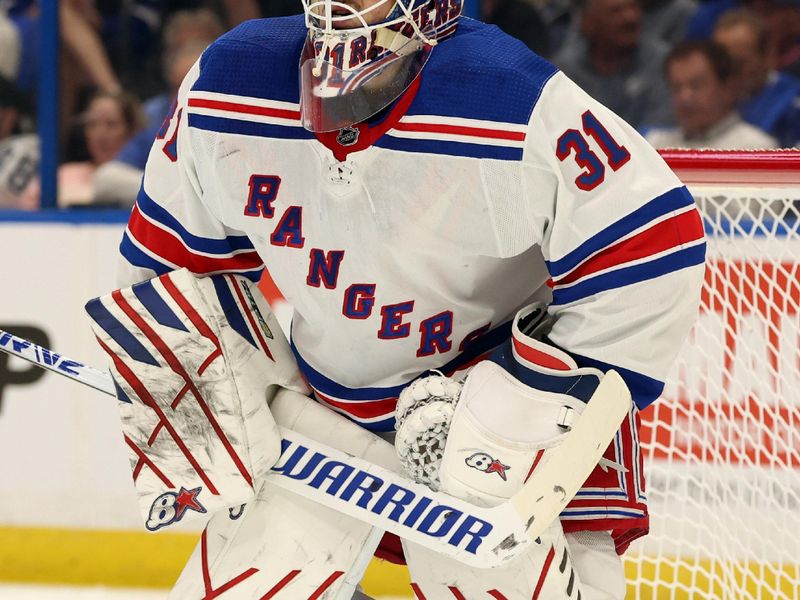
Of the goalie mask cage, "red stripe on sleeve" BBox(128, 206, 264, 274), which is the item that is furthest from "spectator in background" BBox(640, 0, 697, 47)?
"red stripe on sleeve" BBox(128, 206, 264, 274)

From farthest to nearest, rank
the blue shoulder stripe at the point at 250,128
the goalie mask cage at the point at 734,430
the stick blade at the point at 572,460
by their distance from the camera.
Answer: the goalie mask cage at the point at 734,430 → the blue shoulder stripe at the point at 250,128 → the stick blade at the point at 572,460

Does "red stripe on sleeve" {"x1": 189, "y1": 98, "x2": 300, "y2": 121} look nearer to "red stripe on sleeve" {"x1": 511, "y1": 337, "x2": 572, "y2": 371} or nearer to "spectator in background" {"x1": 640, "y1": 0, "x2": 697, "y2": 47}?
"red stripe on sleeve" {"x1": 511, "y1": 337, "x2": 572, "y2": 371}

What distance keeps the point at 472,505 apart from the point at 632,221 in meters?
0.35

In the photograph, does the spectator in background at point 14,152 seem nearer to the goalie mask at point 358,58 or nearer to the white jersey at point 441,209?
the white jersey at point 441,209

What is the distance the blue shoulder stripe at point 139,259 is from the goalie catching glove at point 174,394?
68mm

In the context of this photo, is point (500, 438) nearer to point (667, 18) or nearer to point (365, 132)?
point (365, 132)

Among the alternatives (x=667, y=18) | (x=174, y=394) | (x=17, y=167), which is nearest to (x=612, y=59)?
(x=667, y=18)

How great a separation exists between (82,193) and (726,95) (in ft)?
4.88

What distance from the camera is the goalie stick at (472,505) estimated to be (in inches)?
50.9

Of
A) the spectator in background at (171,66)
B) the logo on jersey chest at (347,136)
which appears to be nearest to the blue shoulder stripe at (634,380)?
the logo on jersey chest at (347,136)

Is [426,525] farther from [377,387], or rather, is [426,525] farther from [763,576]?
[763,576]

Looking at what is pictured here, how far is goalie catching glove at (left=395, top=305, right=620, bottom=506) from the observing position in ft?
4.33

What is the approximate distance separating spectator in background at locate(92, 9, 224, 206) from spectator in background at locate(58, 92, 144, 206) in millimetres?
22

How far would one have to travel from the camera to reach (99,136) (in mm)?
2865
